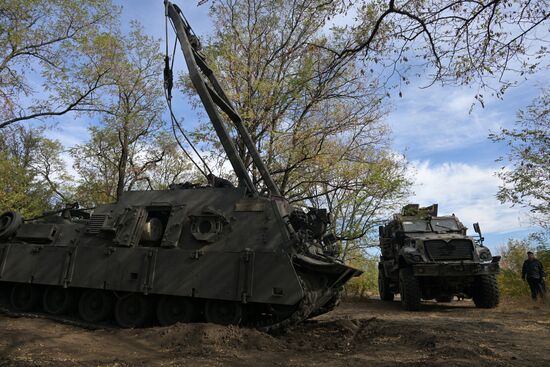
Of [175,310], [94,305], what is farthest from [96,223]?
[175,310]

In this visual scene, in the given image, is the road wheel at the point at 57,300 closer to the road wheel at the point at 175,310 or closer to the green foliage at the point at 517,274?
the road wheel at the point at 175,310

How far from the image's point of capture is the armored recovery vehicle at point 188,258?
7777 millimetres

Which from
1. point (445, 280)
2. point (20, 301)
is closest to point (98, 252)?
point (20, 301)

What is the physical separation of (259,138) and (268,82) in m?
2.06

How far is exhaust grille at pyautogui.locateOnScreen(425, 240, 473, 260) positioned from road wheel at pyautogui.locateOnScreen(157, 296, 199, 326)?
21.5 feet

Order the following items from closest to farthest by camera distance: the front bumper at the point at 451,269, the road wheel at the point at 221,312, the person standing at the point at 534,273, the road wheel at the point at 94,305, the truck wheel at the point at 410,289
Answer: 1. the road wheel at the point at 221,312
2. the road wheel at the point at 94,305
3. the front bumper at the point at 451,269
4. the truck wheel at the point at 410,289
5. the person standing at the point at 534,273

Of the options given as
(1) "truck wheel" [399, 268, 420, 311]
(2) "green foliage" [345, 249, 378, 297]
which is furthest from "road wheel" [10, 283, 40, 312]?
(2) "green foliage" [345, 249, 378, 297]

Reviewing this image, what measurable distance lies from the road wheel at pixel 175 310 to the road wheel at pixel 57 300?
2227 millimetres

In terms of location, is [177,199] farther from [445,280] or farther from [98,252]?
[445,280]

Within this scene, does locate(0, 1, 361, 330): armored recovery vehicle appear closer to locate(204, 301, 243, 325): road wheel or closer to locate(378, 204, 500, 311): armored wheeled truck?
locate(204, 301, 243, 325): road wheel

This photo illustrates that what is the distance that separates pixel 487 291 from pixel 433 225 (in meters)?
2.59

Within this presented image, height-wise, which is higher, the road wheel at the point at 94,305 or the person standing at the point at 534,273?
the person standing at the point at 534,273

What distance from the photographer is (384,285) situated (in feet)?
52.9

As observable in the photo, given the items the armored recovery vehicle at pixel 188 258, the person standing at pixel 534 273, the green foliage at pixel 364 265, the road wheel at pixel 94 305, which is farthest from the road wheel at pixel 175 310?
the green foliage at pixel 364 265
